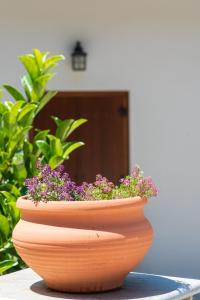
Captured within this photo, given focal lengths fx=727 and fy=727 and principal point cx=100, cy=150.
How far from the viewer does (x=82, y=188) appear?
9.23ft

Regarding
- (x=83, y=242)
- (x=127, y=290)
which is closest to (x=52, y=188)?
(x=83, y=242)

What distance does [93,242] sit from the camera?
102 inches

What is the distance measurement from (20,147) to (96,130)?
300 cm

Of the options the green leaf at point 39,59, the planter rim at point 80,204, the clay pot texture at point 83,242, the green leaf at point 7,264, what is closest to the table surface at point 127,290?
the clay pot texture at point 83,242

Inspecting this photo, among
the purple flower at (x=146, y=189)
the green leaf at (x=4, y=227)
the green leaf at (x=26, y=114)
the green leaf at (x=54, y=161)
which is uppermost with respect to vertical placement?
the green leaf at (x=26, y=114)

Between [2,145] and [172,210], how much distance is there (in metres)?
3.10

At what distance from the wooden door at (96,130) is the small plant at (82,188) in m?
4.13

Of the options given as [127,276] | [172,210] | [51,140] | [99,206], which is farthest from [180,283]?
[172,210]

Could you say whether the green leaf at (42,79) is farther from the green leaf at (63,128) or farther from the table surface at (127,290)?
the table surface at (127,290)

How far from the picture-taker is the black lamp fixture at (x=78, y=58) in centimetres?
662

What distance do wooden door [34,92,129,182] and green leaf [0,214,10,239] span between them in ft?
10.4

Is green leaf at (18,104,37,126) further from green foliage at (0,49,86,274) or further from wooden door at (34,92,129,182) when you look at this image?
wooden door at (34,92,129,182)

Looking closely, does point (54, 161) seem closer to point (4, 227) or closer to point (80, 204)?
point (4, 227)

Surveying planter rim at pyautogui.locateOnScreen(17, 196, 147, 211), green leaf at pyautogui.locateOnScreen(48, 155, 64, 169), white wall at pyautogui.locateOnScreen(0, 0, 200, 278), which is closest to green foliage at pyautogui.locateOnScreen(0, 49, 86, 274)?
green leaf at pyautogui.locateOnScreen(48, 155, 64, 169)
